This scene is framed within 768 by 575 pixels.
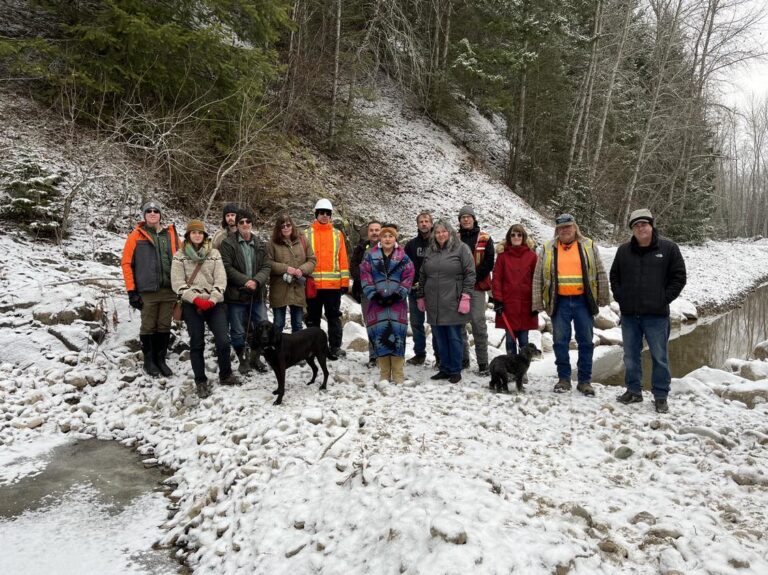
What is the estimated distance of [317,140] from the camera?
666 inches

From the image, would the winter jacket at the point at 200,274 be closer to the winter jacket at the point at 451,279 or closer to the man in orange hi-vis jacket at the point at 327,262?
the man in orange hi-vis jacket at the point at 327,262

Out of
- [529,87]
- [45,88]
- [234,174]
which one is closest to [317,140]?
[234,174]

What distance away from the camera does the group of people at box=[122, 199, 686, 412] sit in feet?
17.8

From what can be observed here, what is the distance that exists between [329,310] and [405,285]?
52.5 inches

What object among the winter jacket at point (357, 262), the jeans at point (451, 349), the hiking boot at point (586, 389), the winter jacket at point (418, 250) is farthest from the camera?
the winter jacket at point (357, 262)

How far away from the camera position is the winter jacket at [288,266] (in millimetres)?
6316

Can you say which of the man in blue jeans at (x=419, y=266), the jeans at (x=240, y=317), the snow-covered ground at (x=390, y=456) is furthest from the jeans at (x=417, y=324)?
the jeans at (x=240, y=317)

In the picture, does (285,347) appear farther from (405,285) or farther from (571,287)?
(571,287)

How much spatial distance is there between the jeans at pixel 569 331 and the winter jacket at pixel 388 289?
1924 mm

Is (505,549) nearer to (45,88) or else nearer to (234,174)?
(234,174)

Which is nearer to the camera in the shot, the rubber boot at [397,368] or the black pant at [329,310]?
the rubber boot at [397,368]

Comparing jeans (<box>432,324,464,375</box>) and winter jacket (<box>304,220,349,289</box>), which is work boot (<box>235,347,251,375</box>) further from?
jeans (<box>432,324,464,375</box>)

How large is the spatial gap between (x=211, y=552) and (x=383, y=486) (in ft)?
4.22

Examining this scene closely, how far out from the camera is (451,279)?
19.7 feet
